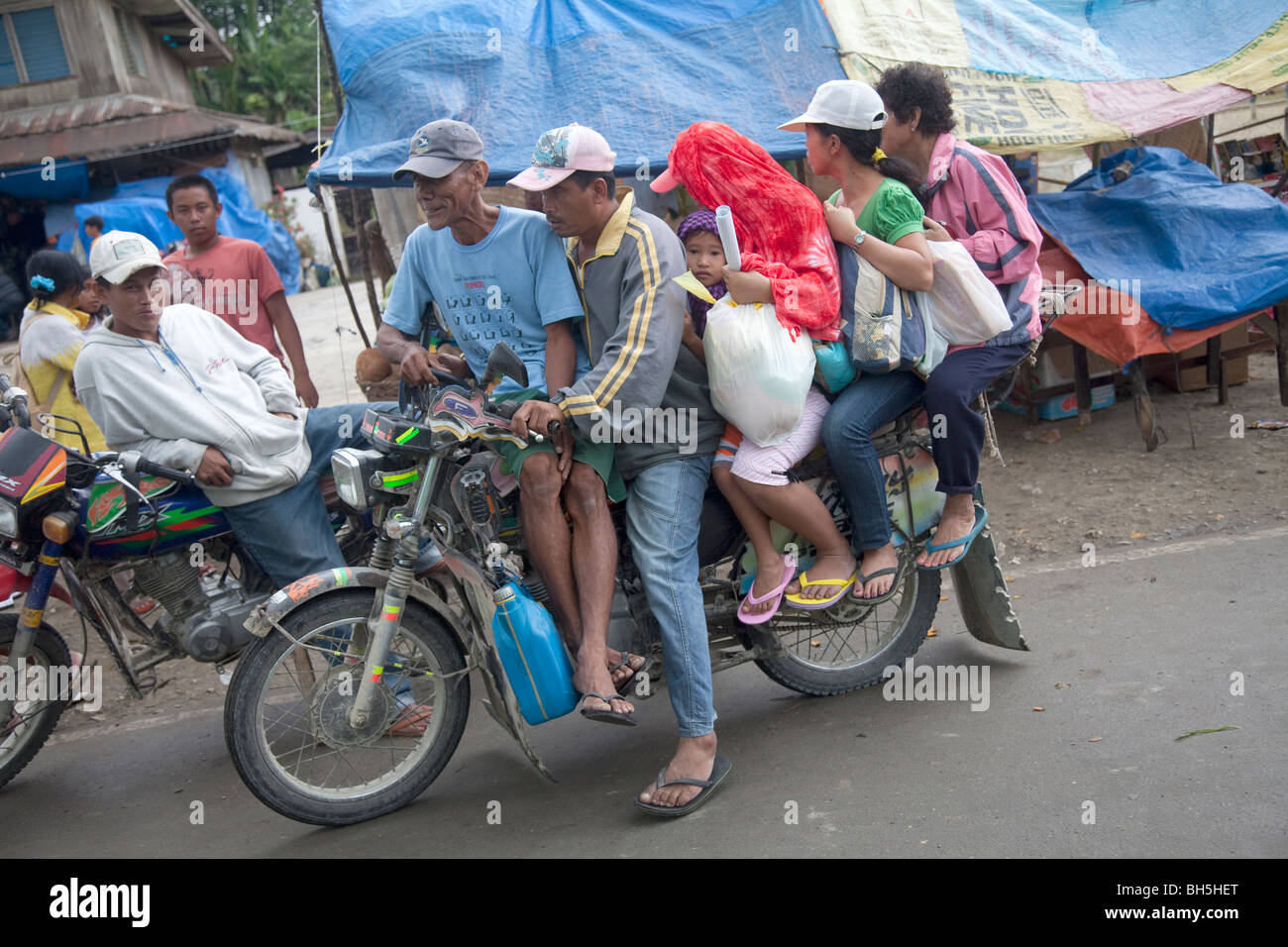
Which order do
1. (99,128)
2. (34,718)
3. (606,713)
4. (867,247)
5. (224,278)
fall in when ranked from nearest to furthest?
(606,713) → (867,247) → (34,718) → (224,278) → (99,128)

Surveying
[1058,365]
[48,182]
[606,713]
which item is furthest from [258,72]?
[606,713]

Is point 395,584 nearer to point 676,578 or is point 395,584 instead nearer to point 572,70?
point 676,578

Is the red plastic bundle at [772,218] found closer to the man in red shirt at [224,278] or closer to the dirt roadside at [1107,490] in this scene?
the dirt roadside at [1107,490]

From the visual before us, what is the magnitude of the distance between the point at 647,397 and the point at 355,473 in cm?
90

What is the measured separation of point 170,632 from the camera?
12.4 ft

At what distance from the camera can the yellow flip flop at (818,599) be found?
344 cm

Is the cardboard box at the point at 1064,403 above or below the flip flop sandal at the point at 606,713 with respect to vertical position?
below

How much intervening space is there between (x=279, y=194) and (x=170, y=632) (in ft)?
70.9

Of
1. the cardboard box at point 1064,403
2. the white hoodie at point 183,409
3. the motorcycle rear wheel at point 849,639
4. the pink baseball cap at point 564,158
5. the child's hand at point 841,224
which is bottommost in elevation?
the cardboard box at point 1064,403

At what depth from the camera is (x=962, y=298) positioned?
134 inches

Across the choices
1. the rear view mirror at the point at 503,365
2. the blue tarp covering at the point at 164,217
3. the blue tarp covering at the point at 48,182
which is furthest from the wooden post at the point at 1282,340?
the blue tarp covering at the point at 48,182

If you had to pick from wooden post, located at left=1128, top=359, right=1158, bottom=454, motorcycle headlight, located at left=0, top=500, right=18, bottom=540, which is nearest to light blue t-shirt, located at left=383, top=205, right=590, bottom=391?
motorcycle headlight, located at left=0, top=500, right=18, bottom=540

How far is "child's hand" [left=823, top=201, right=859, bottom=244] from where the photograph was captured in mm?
3320

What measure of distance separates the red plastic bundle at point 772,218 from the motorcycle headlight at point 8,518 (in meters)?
2.42
